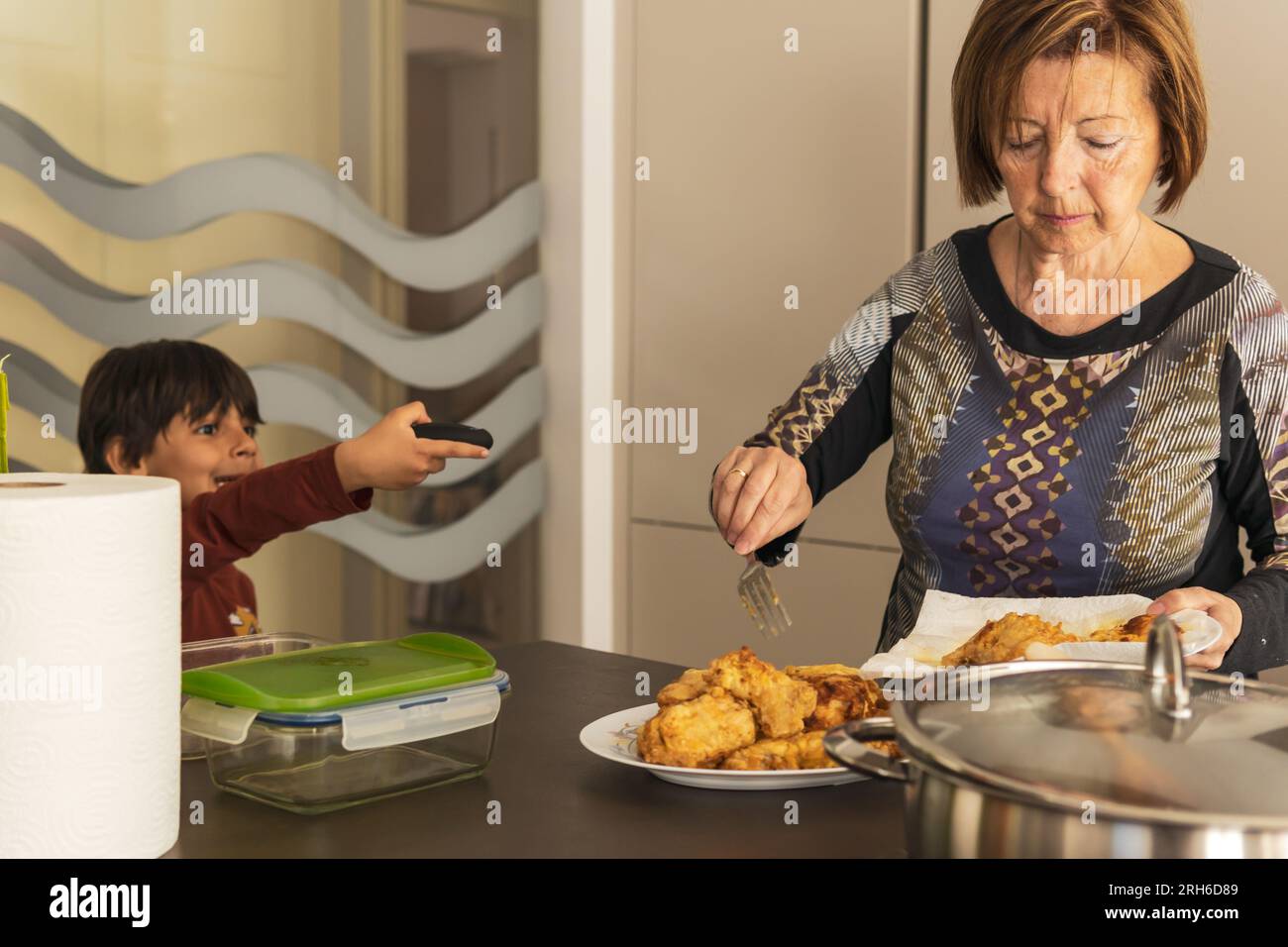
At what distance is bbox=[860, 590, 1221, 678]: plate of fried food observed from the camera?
1107 mm

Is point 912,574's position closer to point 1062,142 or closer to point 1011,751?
point 1062,142

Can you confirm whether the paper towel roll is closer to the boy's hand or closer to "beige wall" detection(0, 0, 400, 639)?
the boy's hand

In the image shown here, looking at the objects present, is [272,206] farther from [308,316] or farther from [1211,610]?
[1211,610]

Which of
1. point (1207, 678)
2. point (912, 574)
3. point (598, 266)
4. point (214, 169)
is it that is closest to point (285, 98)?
point (214, 169)

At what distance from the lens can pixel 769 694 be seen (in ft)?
3.45

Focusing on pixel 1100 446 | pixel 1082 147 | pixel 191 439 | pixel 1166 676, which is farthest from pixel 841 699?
pixel 191 439

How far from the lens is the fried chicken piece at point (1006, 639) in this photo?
1180mm

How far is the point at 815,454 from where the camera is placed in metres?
1.89

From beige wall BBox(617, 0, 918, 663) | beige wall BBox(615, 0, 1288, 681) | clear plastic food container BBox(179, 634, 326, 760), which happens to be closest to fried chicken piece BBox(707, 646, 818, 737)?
clear plastic food container BBox(179, 634, 326, 760)

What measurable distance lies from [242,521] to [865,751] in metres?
1.10

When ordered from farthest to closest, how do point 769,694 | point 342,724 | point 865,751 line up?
point 769,694, point 342,724, point 865,751

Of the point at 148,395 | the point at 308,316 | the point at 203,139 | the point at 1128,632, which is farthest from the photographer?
the point at 308,316

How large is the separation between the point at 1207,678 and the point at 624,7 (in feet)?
8.99

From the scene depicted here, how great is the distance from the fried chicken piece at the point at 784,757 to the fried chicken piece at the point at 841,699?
37 millimetres
